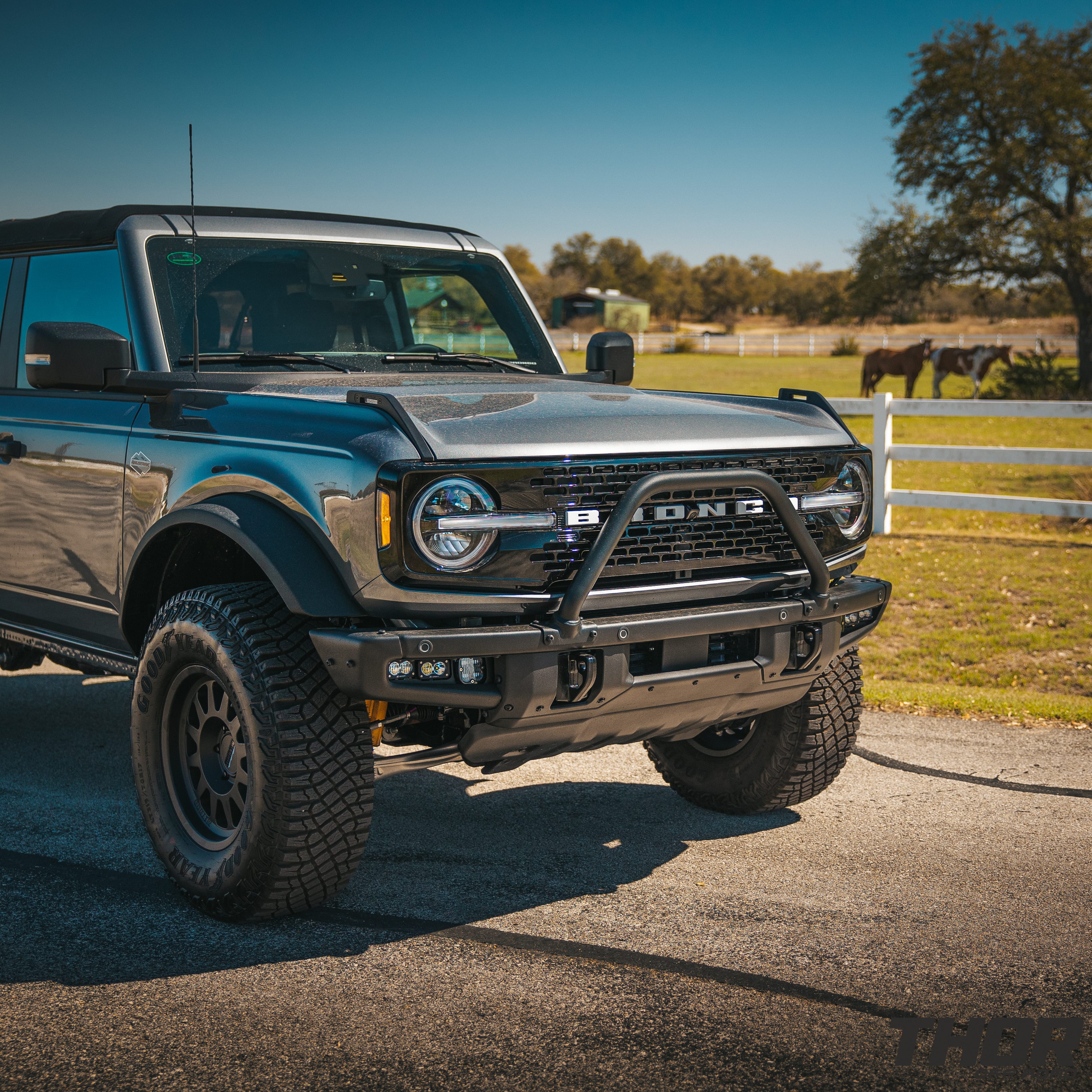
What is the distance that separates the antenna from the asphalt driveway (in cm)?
169

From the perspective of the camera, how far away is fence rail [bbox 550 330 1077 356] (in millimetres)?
64125

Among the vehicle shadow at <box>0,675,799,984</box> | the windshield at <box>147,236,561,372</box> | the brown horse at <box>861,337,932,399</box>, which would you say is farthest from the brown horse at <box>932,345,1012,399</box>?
the vehicle shadow at <box>0,675,799,984</box>

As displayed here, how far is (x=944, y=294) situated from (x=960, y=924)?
10939 cm

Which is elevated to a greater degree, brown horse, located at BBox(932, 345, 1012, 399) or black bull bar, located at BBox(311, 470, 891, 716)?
brown horse, located at BBox(932, 345, 1012, 399)

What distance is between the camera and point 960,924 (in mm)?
3607

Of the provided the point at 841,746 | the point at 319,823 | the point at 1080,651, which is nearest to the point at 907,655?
the point at 1080,651

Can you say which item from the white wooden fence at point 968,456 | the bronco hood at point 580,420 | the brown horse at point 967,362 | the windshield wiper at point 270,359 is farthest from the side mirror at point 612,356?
the brown horse at point 967,362

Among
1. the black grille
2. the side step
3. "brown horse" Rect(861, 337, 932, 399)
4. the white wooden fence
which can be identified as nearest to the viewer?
the black grille

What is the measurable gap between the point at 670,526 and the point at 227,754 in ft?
4.89

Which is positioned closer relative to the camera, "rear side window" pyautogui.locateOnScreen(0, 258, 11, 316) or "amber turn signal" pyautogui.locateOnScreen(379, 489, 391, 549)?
"amber turn signal" pyautogui.locateOnScreen(379, 489, 391, 549)

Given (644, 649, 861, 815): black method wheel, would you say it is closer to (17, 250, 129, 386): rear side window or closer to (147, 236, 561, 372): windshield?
(147, 236, 561, 372): windshield

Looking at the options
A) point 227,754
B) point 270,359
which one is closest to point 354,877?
point 227,754

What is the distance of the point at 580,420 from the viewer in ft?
11.4

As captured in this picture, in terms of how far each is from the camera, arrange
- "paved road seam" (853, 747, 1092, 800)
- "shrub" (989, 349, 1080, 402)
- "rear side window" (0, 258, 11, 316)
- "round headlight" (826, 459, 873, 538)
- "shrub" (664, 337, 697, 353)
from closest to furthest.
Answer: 1. "round headlight" (826, 459, 873, 538)
2. "paved road seam" (853, 747, 1092, 800)
3. "rear side window" (0, 258, 11, 316)
4. "shrub" (989, 349, 1080, 402)
5. "shrub" (664, 337, 697, 353)
